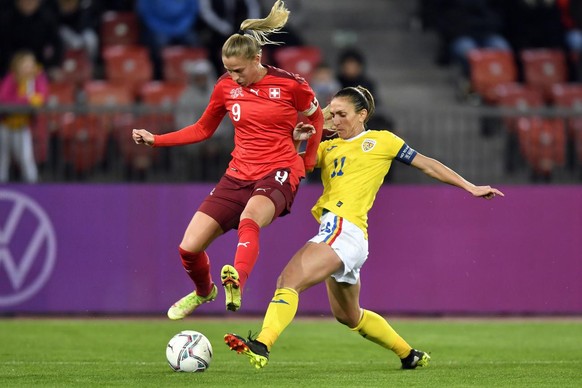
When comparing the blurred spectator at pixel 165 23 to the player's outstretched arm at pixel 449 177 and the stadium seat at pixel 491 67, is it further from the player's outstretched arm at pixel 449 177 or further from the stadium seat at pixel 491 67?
the player's outstretched arm at pixel 449 177

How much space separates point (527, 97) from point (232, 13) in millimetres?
4320

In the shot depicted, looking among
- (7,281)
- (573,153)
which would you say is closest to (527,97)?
(573,153)

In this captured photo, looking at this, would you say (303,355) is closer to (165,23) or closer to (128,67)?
(128,67)

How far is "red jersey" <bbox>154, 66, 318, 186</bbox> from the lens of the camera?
10.0 metres

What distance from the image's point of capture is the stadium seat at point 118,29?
18.7m

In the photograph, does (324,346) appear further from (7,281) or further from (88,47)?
(88,47)

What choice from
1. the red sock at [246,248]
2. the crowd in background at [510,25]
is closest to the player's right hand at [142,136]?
the red sock at [246,248]

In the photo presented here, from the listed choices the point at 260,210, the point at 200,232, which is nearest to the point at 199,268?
the point at 200,232

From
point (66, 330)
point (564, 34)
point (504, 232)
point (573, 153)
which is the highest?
point (564, 34)

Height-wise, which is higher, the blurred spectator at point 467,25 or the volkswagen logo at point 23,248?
the blurred spectator at point 467,25

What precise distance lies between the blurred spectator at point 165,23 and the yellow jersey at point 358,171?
8.66m

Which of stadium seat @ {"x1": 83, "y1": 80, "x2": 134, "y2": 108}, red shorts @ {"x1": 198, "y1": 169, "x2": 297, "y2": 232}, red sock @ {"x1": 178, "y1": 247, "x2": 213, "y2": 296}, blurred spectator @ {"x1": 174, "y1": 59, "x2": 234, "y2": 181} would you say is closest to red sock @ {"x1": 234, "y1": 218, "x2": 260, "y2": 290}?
red shorts @ {"x1": 198, "y1": 169, "x2": 297, "y2": 232}

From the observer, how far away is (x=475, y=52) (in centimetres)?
1892

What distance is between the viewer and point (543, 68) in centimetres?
1916
